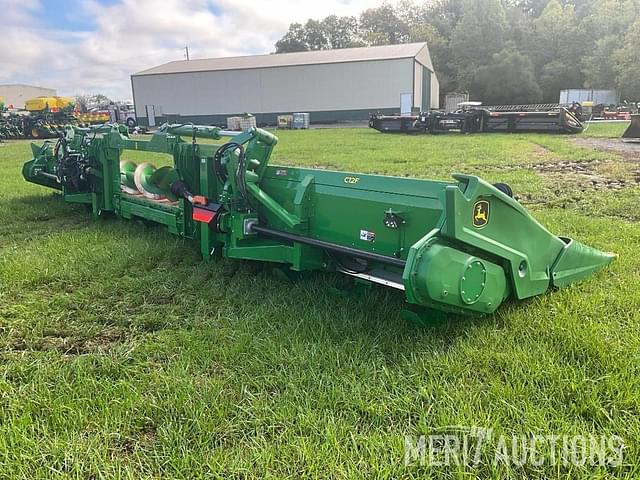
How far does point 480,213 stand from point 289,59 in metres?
38.4

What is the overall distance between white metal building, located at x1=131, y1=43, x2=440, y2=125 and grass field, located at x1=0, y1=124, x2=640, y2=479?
3216cm

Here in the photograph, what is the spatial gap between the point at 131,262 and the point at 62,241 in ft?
3.53

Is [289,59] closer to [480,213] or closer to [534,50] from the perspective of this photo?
[534,50]

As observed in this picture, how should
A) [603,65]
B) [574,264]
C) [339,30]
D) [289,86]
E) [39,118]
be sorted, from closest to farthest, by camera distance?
[574,264] → [39,118] → [289,86] → [603,65] → [339,30]

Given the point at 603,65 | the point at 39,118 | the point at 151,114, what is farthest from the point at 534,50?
the point at 39,118

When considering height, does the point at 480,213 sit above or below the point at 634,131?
above

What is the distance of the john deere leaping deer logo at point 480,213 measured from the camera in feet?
8.66

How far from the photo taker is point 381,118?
2247cm

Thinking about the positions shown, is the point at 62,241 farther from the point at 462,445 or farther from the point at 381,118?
the point at 381,118

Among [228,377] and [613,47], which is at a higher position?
[613,47]

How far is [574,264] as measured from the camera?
3438 mm

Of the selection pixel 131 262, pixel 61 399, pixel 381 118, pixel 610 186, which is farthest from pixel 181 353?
pixel 381 118

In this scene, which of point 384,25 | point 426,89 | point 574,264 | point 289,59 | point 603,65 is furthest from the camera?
point 384,25

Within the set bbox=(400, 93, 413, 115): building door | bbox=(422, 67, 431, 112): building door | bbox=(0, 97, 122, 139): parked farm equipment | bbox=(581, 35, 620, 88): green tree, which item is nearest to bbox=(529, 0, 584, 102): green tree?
bbox=(581, 35, 620, 88): green tree
